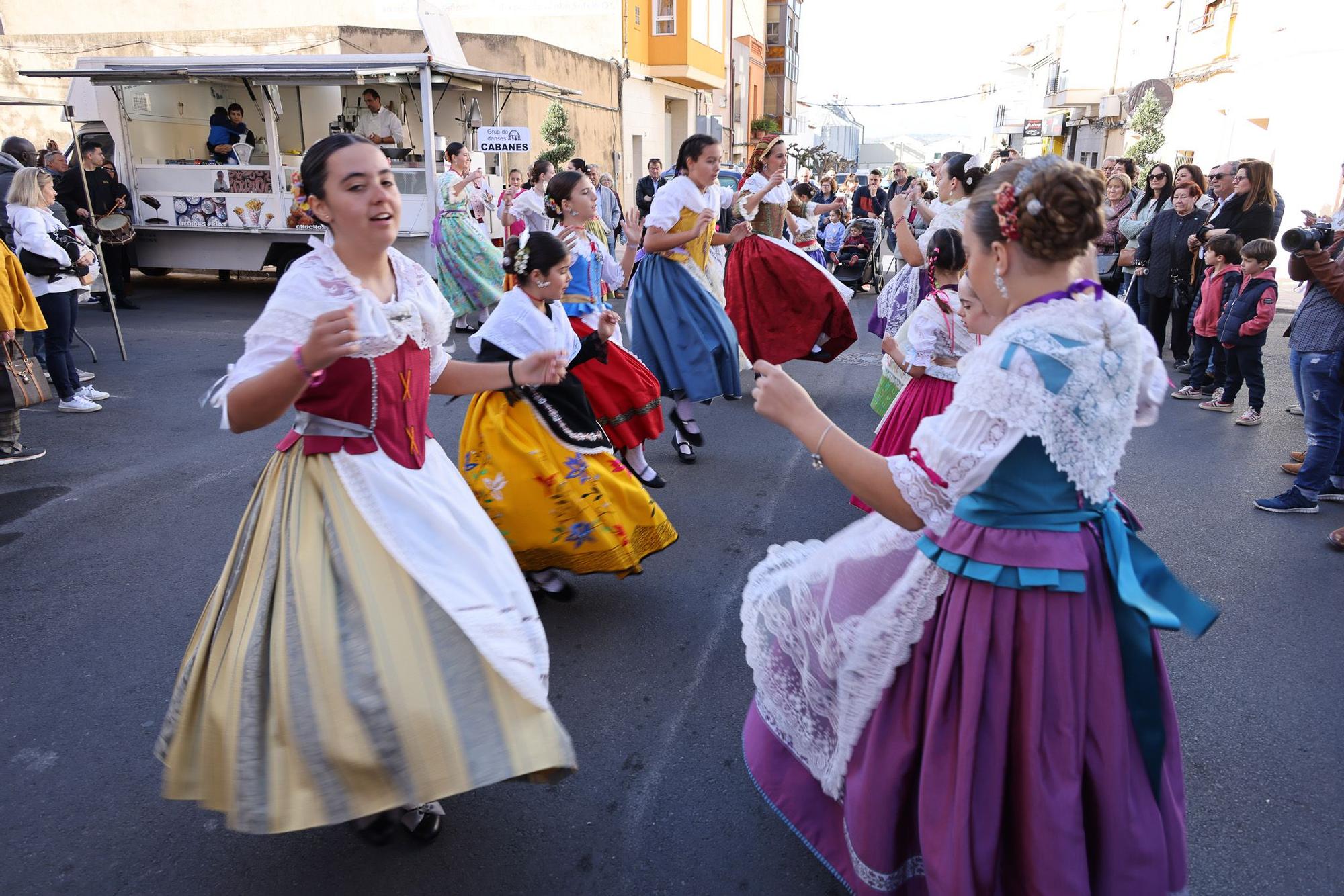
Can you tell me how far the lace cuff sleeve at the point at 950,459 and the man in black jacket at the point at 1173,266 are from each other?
7341 millimetres

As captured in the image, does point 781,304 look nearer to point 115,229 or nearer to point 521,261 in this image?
point 521,261

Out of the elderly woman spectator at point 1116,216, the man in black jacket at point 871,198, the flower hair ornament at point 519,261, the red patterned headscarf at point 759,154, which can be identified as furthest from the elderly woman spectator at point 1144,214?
the man in black jacket at point 871,198

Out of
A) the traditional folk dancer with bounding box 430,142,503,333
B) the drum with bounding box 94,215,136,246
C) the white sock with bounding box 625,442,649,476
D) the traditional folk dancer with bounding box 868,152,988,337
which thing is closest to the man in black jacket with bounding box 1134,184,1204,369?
the traditional folk dancer with bounding box 868,152,988,337

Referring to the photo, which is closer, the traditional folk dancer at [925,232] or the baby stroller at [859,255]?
the traditional folk dancer at [925,232]

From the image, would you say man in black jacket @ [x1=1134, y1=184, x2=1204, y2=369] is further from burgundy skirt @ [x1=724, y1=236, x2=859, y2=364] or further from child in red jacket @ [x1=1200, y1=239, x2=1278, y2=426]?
burgundy skirt @ [x1=724, y1=236, x2=859, y2=364]

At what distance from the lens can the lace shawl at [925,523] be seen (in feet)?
5.71

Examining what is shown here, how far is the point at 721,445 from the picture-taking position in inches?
246

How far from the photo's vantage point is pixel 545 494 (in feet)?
11.7

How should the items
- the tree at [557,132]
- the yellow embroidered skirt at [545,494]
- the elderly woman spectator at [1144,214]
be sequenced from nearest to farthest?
1. the yellow embroidered skirt at [545,494]
2. the elderly woman spectator at [1144,214]
3. the tree at [557,132]

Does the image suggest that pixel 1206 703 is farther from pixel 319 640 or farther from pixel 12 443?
pixel 12 443

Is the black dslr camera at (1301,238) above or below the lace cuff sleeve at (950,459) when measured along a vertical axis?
above

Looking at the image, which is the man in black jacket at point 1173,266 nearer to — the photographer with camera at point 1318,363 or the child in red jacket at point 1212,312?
the child in red jacket at point 1212,312

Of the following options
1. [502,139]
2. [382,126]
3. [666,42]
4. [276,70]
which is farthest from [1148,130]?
[276,70]

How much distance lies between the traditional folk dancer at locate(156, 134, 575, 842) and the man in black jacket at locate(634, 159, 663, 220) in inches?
320
